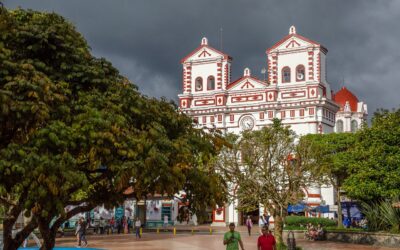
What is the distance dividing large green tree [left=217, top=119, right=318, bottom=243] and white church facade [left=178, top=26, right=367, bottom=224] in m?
24.2

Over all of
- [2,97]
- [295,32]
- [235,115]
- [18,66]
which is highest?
[295,32]

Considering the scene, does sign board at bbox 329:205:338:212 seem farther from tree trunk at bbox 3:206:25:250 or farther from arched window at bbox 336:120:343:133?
tree trunk at bbox 3:206:25:250

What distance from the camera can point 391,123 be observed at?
35.0 meters

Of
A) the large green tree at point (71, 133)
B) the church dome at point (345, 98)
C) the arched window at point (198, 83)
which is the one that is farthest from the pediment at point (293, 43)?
the large green tree at point (71, 133)

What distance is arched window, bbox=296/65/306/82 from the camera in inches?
2306

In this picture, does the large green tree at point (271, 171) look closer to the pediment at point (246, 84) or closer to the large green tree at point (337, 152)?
the large green tree at point (337, 152)

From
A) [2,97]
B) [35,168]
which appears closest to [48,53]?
[2,97]

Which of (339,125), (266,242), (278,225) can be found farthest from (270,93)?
(266,242)

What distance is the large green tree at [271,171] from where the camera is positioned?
27938 mm

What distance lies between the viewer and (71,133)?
11.8 metres

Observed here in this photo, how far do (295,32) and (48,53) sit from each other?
157ft

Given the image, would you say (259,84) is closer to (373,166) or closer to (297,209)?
(297,209)

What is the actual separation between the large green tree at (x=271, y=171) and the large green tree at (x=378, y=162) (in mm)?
4480

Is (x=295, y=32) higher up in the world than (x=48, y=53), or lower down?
higher up
